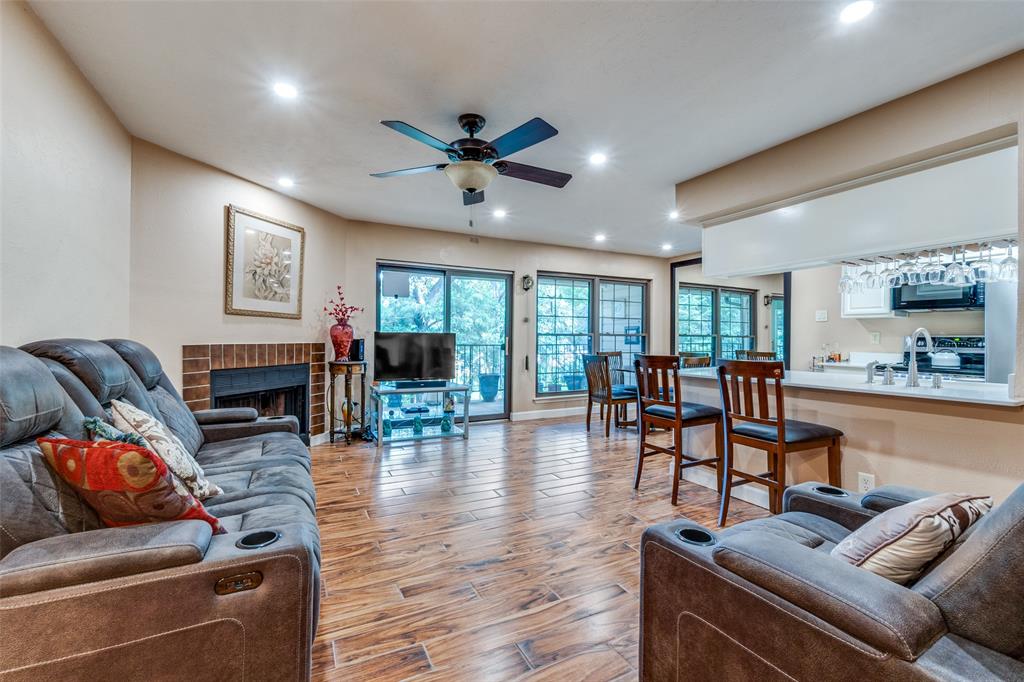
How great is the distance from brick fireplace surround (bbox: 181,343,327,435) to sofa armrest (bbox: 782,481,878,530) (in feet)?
12.8

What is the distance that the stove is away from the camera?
395 centimetres

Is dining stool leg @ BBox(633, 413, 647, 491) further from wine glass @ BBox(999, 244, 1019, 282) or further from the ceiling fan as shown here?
wine glass @ BBox(999, 244, 1019, 282)

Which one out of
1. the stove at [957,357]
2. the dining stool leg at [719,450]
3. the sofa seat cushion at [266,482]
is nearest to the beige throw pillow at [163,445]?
the sofa seat cushion at [266,482]

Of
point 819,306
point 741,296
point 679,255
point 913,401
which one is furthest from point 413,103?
point 741,296

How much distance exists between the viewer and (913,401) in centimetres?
237

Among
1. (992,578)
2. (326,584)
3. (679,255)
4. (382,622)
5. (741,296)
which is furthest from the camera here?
(741,296)

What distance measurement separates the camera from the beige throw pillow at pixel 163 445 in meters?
1.65

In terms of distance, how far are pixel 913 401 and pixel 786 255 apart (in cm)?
129

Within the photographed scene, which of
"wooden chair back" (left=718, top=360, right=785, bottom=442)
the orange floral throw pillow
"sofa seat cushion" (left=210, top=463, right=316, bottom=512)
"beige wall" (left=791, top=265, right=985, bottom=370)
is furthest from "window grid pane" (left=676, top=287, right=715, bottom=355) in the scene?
the orange floral throw pillow

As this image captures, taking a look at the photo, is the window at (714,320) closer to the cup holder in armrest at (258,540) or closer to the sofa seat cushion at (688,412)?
the sofa seat cushion at (688,412)

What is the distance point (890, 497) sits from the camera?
4.86ft

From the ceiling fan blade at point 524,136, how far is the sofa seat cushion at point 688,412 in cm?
211

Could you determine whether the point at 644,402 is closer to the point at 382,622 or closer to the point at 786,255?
the point at 786,255

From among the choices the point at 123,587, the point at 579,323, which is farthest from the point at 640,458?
the point at 579,323
